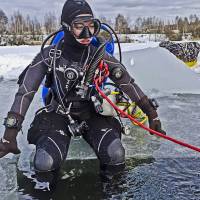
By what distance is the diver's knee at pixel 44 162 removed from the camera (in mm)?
2451

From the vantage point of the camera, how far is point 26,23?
240 feet

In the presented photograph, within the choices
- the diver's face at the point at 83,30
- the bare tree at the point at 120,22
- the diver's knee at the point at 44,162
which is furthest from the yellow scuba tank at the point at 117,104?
the bare tree at the point at 120,22

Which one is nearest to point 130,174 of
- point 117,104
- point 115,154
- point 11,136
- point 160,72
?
point 115,154

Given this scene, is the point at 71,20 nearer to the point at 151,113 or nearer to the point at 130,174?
the point at 151,113

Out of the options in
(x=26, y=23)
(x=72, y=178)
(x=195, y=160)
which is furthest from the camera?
(x=26, y=23)

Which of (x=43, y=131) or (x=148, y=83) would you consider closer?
(x=43, y=131)

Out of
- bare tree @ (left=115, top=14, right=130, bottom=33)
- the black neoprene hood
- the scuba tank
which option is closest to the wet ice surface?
the scuba tank

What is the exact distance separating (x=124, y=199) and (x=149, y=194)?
191mm

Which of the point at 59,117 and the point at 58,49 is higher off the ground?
the point at 58,49

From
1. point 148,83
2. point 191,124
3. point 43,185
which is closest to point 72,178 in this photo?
point 43,185

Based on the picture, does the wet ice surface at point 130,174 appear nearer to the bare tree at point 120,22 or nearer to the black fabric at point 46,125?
the black fabric at point 46,125

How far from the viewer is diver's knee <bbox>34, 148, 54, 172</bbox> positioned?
245 centimetres

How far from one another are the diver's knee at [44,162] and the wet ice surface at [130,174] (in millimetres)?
236

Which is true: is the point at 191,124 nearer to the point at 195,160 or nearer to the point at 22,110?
the point at 195,160
